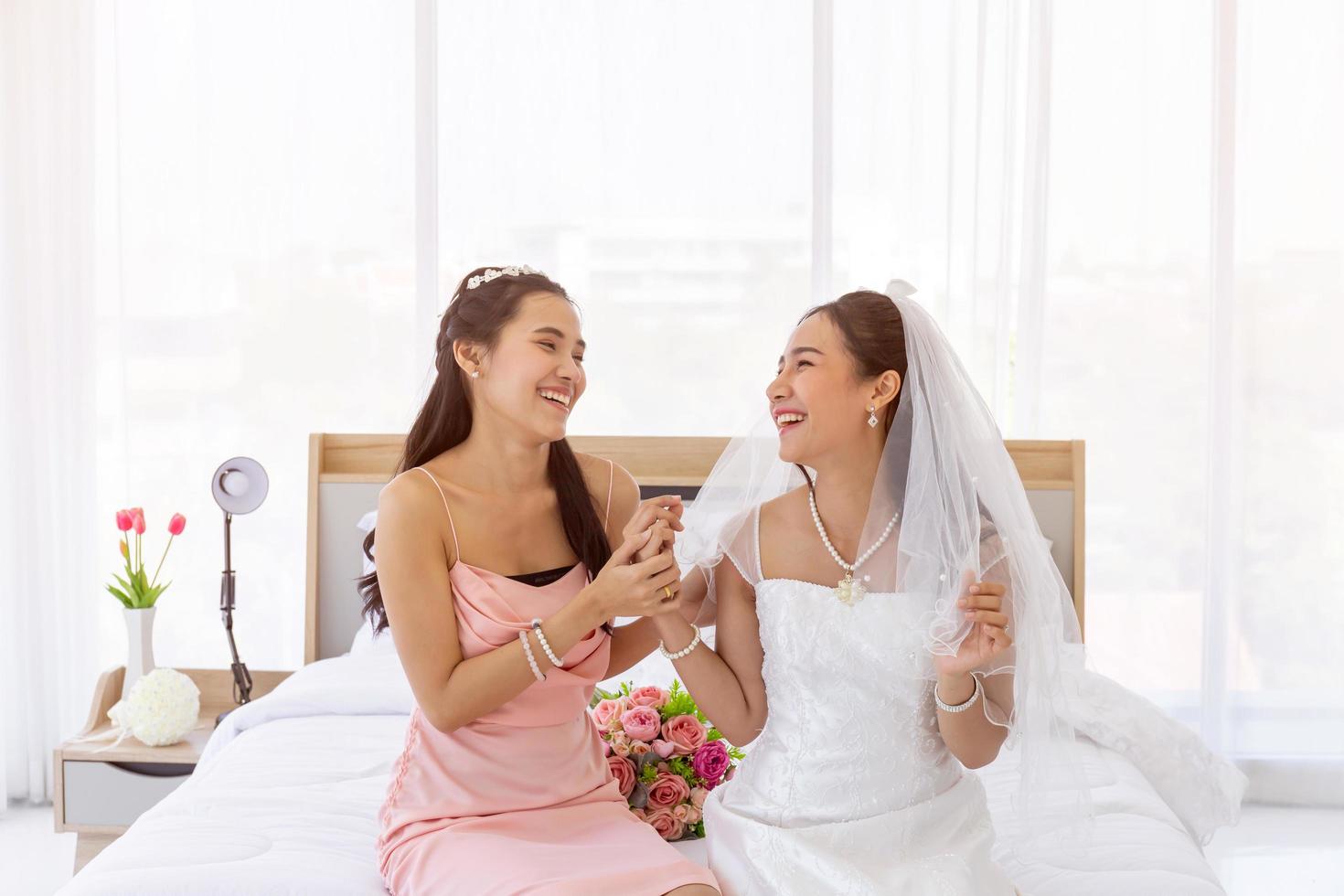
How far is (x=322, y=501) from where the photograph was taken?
3.87 m

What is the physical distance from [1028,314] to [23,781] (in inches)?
146

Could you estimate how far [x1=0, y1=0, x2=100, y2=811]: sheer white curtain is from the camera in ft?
13.0

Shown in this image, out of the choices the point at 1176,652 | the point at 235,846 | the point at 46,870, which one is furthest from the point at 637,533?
the point at 1176,652

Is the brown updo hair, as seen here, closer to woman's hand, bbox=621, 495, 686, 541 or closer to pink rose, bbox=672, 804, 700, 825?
woman's hand, bbox=621, 495, 686, 541

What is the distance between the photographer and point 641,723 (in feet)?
7.29

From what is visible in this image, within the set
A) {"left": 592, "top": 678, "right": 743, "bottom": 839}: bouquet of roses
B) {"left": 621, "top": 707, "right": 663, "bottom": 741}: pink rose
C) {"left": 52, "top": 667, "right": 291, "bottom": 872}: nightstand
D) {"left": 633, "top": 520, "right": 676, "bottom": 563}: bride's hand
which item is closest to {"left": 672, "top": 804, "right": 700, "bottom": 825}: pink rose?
{"left": 592, "top": 678, "right": 743, "bottom": 839}: bouquet of roses

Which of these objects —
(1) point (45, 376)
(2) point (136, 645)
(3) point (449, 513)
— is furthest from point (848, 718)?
(1) point (45, 376)

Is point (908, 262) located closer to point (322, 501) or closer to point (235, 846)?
point (322, 501)


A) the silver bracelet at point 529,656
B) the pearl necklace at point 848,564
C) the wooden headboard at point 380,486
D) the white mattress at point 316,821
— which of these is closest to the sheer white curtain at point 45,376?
the wooden headboard at point 380,486

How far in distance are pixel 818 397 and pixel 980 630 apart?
43cm

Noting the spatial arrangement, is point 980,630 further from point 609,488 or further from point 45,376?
point 45,376

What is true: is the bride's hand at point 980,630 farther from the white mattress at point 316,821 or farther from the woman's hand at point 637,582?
the white mattress at point 316,821

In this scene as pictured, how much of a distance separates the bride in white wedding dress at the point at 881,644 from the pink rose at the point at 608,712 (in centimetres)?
36

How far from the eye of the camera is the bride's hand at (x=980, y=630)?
5.44ft
